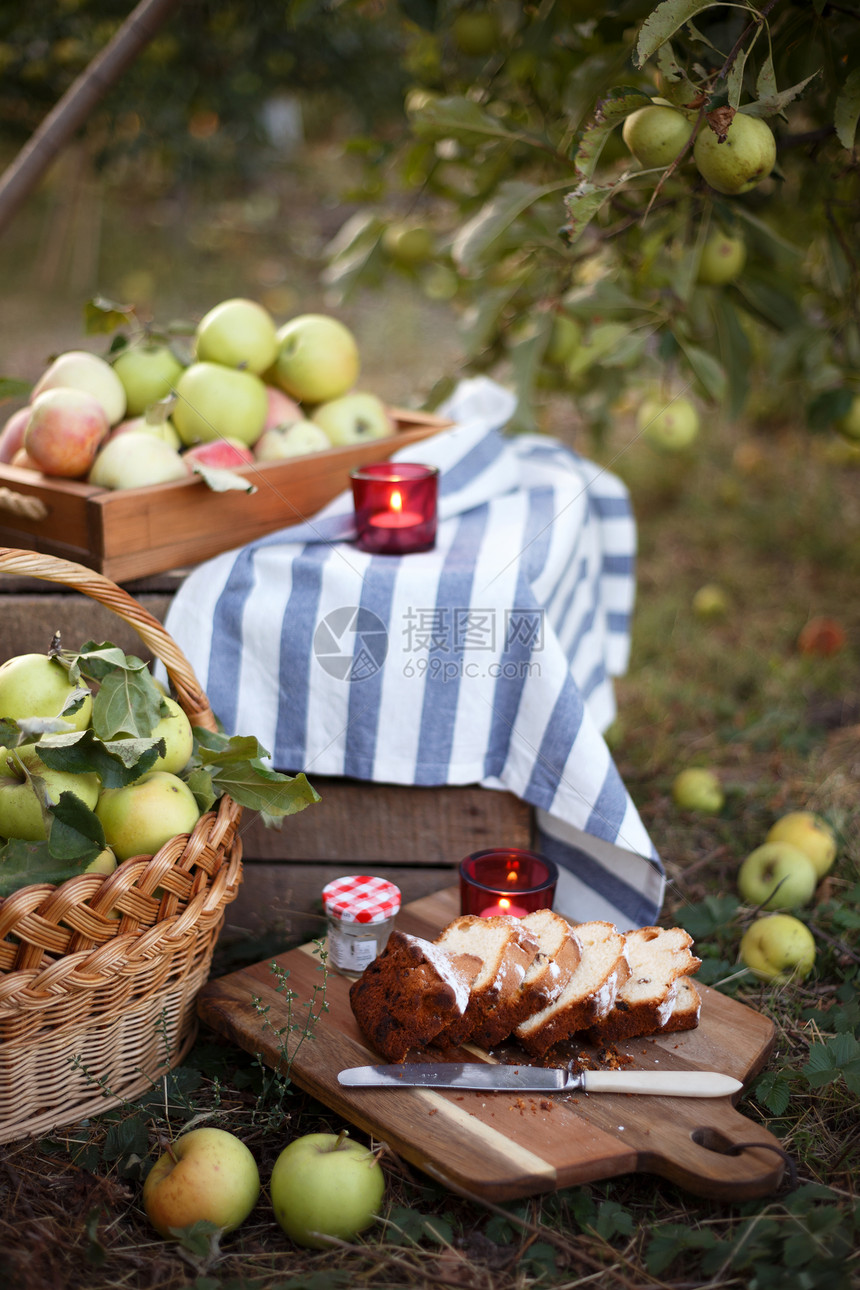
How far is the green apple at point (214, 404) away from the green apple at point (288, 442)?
0.05m

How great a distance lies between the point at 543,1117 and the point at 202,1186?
0.39 meters

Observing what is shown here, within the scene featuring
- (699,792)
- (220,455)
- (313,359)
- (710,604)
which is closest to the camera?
A: (220,455)

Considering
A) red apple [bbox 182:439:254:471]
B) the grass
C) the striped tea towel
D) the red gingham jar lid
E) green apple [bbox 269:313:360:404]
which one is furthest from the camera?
green apple [bbox 269:313:360:404]

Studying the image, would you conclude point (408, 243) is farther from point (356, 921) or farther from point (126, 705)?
point (356, 921)

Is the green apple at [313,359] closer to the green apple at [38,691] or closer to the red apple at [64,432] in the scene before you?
the red apple at [64,432]

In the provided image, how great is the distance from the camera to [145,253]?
7.24 meters

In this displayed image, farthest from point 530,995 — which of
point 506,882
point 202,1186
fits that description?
point 202,1186

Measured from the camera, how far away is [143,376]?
1.77 m

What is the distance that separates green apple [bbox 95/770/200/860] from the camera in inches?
48.1

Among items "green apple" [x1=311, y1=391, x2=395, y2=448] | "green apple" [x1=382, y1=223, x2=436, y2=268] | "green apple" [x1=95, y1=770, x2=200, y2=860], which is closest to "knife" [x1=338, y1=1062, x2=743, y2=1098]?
"green apple" [x1=95, y1=770, x2=200, y2=860]

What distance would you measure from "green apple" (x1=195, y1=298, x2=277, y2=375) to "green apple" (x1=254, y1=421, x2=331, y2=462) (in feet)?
0.44

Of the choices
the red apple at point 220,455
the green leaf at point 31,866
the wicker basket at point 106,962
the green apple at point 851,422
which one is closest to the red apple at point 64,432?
the red apple at point 220,455

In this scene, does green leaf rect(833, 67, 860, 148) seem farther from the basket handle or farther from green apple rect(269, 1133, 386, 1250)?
green apple rect(269, 1133, 386, 1250)

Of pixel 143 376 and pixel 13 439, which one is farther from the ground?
pixel 143 376
